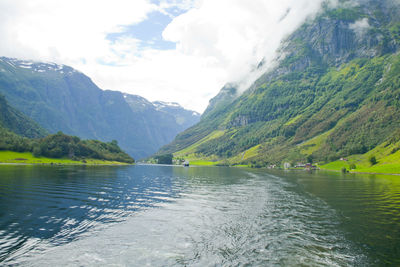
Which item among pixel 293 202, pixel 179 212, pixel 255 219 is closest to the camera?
pixel 255 219

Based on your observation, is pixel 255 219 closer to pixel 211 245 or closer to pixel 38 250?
pixel 211 245

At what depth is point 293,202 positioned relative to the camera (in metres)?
56.9

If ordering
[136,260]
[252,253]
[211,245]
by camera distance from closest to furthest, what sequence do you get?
[136,260] → [252,253] → [211,245]

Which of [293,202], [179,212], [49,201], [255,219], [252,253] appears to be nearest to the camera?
[252,253]

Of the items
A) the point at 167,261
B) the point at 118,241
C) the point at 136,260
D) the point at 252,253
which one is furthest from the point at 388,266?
the point at 118,241

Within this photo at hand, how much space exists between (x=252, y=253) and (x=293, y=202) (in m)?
33.8

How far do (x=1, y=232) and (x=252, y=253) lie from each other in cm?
2713

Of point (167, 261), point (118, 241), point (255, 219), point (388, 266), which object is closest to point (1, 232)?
point (118, 241)

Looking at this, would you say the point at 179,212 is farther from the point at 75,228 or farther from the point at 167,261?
Result: the point at 167,261

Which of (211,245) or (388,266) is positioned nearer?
(388,266)

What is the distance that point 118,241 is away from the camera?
29.7 meters

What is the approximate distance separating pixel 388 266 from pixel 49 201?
5106 cm

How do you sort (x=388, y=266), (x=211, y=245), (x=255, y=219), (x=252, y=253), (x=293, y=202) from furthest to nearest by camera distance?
(x=293, y=202) → (x=255, y=219) → (x=211, y=245) → (x=252, y=253) → (x=388, y=266)

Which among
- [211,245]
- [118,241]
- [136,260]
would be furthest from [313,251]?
[118,241]
